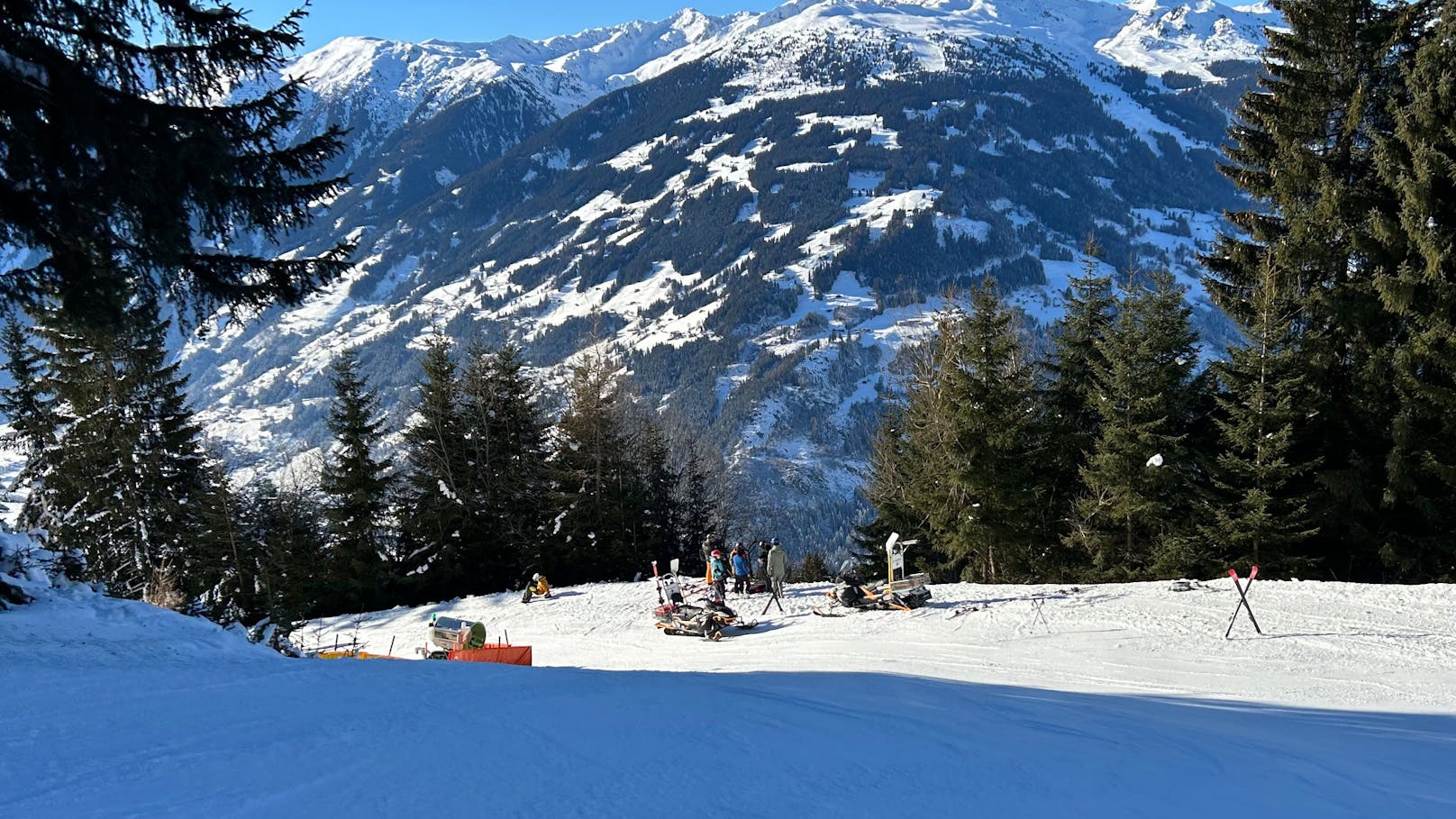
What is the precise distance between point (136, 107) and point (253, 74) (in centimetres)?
121

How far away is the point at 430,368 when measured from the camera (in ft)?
100

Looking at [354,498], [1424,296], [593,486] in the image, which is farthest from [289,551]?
[1424,296]

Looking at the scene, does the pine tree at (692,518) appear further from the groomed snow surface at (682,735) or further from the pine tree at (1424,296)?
the groomed snow surface at (682,735)

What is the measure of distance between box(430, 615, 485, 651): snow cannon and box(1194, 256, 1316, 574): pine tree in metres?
16.7

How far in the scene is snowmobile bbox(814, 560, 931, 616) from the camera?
16484 mm

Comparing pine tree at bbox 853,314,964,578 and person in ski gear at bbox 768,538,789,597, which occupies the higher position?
pine tree at bbox 853,314,964,578

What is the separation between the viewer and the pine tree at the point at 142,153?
6777 millimetres

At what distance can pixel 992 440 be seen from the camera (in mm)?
23484

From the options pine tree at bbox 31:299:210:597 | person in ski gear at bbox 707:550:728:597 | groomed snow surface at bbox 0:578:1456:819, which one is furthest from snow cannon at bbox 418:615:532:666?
pine tree at bbox 31:299:210:597

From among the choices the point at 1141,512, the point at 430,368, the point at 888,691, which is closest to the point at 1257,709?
the point at 888,691

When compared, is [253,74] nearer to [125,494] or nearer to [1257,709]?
[1257,709]

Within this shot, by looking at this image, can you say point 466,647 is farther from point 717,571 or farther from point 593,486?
point 593,486

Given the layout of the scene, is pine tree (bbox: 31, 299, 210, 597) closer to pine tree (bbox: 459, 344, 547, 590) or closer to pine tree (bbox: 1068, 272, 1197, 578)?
pine tree (bbox: 459, 344, 547, 590)

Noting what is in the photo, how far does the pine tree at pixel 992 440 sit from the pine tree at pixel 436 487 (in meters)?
18.0
